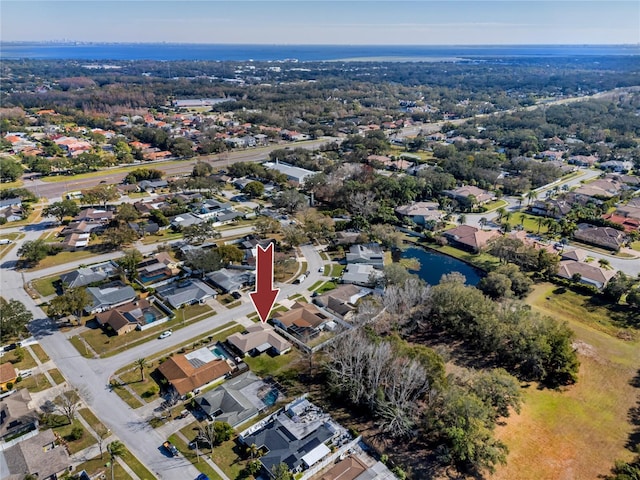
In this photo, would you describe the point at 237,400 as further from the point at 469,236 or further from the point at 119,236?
the point at 469,236

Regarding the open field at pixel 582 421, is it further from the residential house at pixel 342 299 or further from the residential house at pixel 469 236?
the residential house at pixel 469 236

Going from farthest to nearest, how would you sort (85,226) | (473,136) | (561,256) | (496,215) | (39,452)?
(473,136) → (496,215) → (85,226) → (561,256) → (39,452)

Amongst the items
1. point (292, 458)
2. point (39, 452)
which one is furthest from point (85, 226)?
point (292, 458)

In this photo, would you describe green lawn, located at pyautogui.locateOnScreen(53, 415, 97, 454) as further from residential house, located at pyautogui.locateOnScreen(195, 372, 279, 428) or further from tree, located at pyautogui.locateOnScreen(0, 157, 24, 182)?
tree, located at pyautogui.locateOnScreen(0, 157, 24, 182)

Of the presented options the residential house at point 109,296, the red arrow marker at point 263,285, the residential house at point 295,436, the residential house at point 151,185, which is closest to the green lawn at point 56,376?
the residential house at point 109,296

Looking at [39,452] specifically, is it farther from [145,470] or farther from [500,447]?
[500,447]

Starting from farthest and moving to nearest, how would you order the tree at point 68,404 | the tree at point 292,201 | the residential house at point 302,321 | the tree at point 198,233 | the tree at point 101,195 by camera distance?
the tree at point 292,201 < the tree at point 101,195 < the tree at point 198,233 < the residential house at point 302,321 < the tree at point 68,404

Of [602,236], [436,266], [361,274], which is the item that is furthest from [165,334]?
[602,236]
